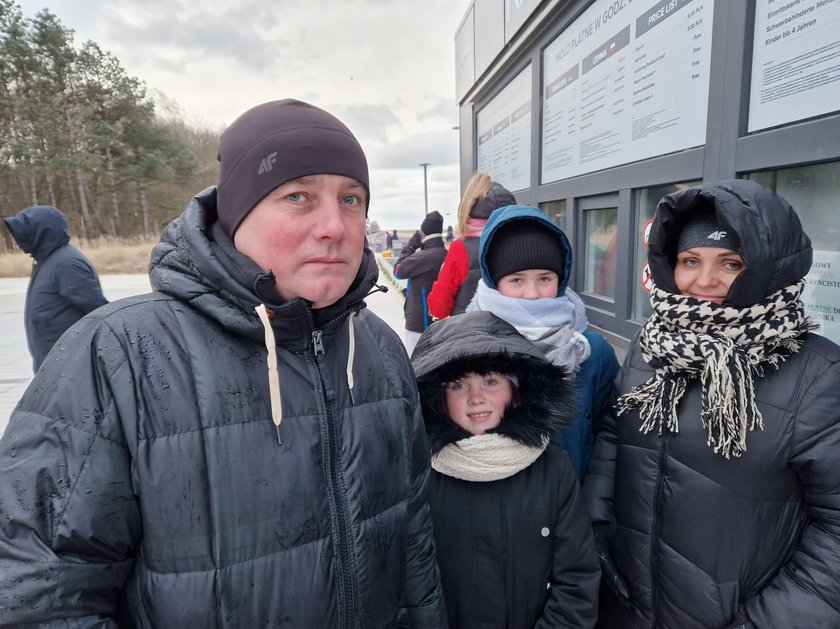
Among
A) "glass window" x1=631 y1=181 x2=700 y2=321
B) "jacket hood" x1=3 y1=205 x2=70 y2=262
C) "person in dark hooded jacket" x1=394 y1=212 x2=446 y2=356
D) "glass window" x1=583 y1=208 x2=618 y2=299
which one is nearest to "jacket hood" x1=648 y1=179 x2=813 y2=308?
"glass window" x1=631 y1=181 x2=700 y2=321

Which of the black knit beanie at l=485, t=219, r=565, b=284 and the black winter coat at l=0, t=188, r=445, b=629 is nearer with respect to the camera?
the black winter coat at l=0, t=188, r=445, b=629

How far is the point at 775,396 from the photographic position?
133 cm

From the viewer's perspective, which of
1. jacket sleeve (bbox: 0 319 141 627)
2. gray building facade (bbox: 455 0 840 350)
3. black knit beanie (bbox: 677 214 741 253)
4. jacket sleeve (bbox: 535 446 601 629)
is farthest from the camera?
gray building facade (bbox: 455 0 840 350)

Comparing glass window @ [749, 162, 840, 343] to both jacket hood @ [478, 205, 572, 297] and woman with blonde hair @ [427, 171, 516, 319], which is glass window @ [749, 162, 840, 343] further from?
woman with blonde hair @ [427, 171, 516, 319]

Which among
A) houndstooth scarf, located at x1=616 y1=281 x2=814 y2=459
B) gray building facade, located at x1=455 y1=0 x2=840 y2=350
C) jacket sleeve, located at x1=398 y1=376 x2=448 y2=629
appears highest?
gray building facade, located at x1=455 y1=0 x2=840 y2=350

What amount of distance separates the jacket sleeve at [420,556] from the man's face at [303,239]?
1.48 feet

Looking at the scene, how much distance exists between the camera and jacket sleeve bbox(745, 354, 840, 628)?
1251 mm

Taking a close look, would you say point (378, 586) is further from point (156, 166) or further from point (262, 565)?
point (156, 166)

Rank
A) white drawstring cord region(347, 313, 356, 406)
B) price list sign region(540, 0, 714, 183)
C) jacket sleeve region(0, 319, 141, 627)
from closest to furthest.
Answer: jacket sleeve region(0, 319, 141, 627)
white drawstring cord region(347, 313, 356, 406)
price list sign region(540, 0, 714, 183)

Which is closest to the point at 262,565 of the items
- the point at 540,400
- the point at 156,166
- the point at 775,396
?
the point at 540,400

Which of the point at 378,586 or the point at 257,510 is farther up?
the point at 257,510

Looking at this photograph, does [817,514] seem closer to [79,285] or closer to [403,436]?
[403,436]

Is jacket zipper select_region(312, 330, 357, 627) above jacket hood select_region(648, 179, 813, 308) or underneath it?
underneath

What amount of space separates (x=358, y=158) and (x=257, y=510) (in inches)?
30.0
